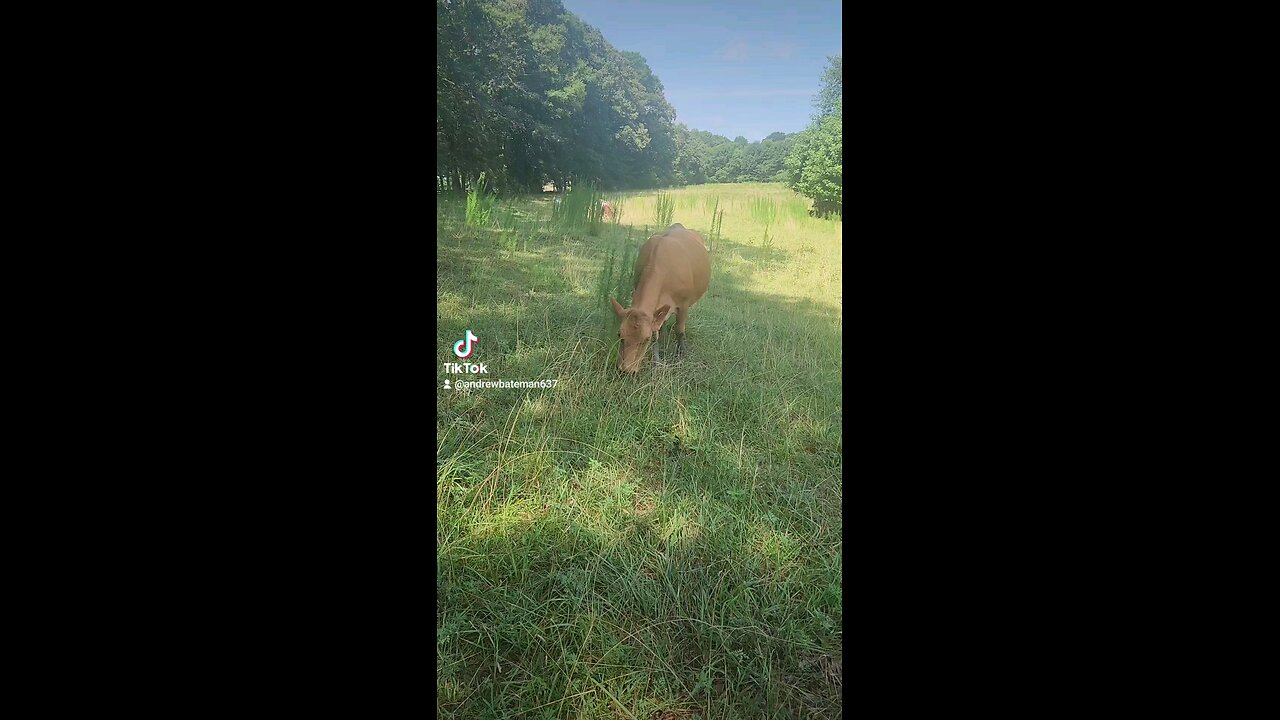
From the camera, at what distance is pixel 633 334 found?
8.87ft

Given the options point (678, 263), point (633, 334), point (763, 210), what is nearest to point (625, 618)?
point (633, 334)

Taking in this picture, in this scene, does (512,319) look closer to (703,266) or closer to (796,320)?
(703,266)

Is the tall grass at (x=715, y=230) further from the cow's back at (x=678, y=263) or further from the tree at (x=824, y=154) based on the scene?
the tree at (x=824, y=154)

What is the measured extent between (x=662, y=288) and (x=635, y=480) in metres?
0.71

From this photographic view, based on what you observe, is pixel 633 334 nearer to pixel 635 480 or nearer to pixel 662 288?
pixel 662 288

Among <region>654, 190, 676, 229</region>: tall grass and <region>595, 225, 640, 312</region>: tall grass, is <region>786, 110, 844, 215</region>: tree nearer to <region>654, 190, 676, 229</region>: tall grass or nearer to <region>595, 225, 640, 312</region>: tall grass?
<region>654, 190, 676, 229</region>: tall grass

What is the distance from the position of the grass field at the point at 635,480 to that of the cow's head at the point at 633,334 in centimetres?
4

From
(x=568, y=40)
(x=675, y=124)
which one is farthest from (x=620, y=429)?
(x=568, y=40)

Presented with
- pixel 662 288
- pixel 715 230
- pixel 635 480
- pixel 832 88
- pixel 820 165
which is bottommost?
pixel 635 480

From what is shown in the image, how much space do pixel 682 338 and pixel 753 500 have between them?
63 cm

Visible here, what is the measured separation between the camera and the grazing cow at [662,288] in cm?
270

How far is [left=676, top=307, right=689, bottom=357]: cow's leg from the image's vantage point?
8.97 ft

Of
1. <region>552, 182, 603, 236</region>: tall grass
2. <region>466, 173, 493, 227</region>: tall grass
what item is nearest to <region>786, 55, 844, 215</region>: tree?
<region>552, 182, 603, 236</region>: tall grass

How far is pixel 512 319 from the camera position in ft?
8.73
